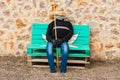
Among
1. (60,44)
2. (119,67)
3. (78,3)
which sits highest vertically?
(78,3)

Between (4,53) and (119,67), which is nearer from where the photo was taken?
(119,67)

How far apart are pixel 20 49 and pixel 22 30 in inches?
16.8

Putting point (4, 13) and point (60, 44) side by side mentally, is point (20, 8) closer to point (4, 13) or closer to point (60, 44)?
point (4, 13)

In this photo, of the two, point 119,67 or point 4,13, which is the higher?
point 4,13

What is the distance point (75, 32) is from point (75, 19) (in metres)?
0.28

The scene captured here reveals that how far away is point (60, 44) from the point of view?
25.2 feet

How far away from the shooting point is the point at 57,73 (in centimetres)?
746

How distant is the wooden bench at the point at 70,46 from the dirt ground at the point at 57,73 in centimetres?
20

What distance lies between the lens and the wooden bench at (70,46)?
7720 millimetres

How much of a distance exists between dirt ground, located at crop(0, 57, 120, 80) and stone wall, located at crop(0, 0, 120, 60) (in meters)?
0.37

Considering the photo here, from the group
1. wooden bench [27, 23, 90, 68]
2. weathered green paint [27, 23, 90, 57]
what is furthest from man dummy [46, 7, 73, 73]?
weathered green paint [27, 23, 90, 57]

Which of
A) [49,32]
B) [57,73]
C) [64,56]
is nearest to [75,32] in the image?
[49,32]

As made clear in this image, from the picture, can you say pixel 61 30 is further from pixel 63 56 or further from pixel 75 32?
pixel 63 56

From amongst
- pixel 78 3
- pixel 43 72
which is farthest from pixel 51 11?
pixel 43 72
